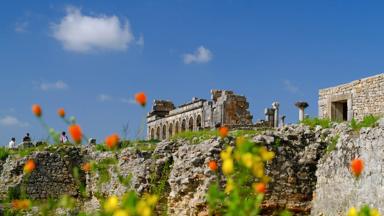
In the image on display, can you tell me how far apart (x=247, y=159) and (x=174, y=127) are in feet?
135

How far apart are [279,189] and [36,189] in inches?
385

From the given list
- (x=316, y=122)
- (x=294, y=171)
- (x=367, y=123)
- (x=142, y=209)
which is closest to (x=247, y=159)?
(x=142, y=209)

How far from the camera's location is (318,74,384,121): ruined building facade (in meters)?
16.0

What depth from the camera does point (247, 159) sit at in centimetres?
353

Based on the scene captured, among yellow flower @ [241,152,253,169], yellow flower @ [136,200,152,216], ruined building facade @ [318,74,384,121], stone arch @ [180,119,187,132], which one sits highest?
stone arch @ [180,119,187,132]

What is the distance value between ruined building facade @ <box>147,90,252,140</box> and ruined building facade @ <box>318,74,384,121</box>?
314 inches

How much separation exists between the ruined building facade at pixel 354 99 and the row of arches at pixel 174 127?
62.8 ft

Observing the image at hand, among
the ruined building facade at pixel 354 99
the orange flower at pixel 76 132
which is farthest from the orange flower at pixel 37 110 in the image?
the ruined building facade at pixel 354 99

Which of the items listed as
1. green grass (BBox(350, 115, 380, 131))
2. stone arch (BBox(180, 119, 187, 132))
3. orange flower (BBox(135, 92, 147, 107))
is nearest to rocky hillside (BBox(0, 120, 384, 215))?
green grass (BBox(350, 115, 380, 131))

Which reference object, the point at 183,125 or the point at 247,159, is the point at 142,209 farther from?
the point at 183,125

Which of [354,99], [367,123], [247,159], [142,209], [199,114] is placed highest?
[199,114]

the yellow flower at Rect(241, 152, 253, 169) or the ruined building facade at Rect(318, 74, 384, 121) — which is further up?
the ruined building facade at Rect(318, 74, 384, 121)

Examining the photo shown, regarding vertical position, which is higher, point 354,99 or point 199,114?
point 199,114

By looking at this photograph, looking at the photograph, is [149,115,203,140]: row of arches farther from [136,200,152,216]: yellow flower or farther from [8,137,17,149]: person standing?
[136,200,152,216]: yellow flower
